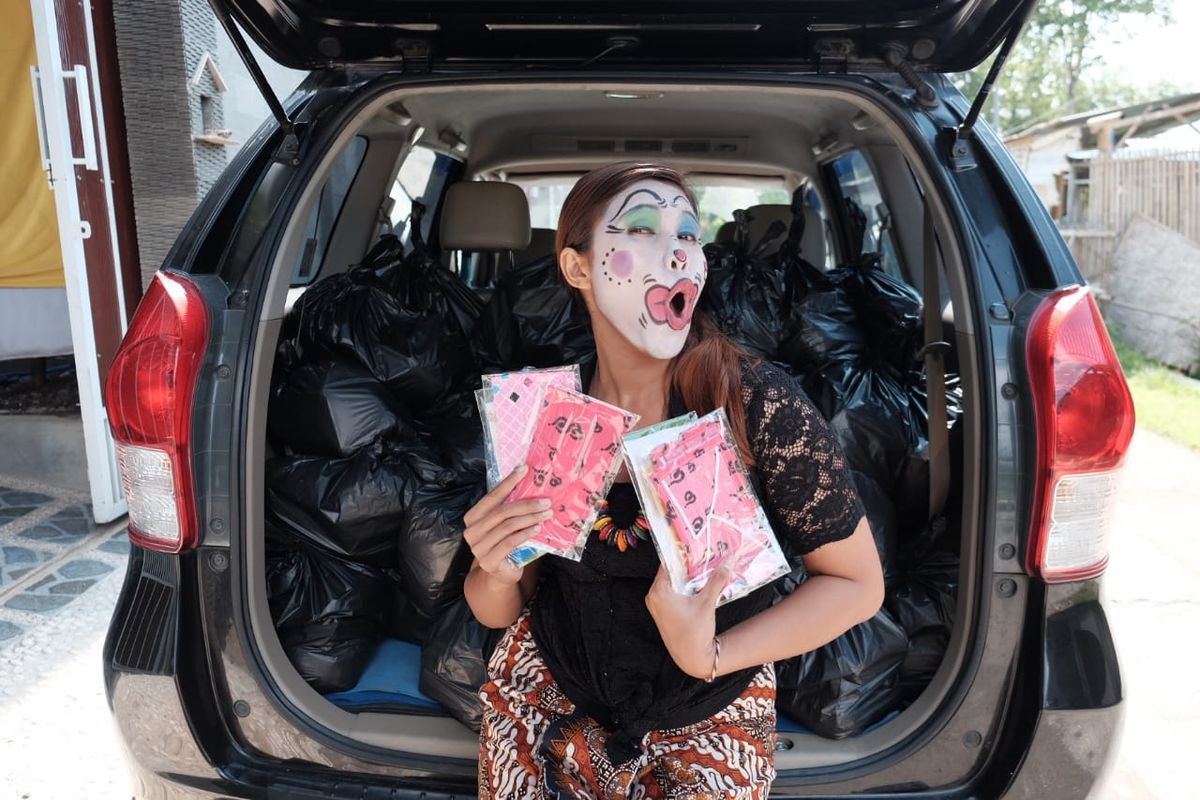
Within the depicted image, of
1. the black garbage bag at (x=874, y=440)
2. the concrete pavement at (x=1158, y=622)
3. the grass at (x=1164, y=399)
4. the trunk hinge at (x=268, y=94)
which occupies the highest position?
the trunk hinge at (x=268, y=94)

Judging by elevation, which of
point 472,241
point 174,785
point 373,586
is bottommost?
point 174,785

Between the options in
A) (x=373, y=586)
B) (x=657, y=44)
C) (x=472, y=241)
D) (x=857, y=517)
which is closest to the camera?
(x=857, y=517)

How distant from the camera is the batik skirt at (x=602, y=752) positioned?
1454 millimetres

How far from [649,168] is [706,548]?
0.68 meters

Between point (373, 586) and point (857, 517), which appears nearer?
point (857, 517)

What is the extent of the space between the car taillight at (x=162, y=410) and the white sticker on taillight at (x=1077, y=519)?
4.89 ft

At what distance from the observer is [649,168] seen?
1.61m

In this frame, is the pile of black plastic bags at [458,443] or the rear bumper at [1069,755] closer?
the rear bumper at [1069,755]

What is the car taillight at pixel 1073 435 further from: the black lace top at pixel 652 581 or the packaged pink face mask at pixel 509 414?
the packaged pink face mask at pixel 509 414

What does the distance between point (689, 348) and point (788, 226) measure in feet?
7.04

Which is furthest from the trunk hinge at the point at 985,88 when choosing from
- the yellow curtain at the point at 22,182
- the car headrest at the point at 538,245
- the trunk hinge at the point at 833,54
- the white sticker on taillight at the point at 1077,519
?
the yellow curtain at the point at 22,182

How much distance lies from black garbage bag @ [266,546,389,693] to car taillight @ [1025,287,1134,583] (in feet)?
4.55

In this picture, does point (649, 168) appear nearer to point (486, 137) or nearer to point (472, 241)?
point (472, 241)

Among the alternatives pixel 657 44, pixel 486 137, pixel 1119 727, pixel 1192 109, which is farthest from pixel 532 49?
pixel 1192 109
